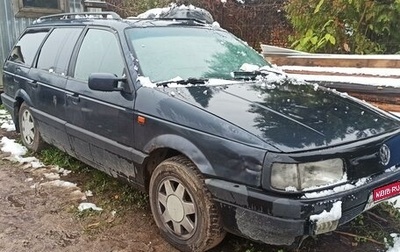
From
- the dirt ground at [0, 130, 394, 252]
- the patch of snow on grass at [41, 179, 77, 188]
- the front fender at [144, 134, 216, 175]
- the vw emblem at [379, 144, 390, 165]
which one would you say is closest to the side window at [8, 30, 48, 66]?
the patch of snow on grass at [41, 179, 77, 188]

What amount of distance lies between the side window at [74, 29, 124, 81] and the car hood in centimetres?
72

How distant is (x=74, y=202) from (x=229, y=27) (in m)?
7.58

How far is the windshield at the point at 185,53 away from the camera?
3.45 meters

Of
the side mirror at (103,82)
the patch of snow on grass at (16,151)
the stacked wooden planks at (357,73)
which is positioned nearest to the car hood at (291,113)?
the side mirror at (103,82)

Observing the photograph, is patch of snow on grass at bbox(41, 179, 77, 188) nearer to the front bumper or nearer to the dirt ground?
the dirt ground

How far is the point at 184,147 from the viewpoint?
2.83 m

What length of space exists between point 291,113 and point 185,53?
1.26m

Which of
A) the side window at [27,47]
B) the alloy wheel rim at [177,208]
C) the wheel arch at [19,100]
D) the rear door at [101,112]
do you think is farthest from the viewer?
the side window at [27,47]

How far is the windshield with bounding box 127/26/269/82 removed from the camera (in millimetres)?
3446

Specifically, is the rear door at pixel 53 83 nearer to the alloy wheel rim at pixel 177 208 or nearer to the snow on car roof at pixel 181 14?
the snow on car roof at pixel 181 14

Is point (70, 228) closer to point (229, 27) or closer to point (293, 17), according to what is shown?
point (293, 17)

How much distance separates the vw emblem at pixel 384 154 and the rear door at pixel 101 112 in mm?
1819

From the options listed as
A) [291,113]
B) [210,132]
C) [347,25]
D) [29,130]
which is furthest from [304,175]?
[347,25]

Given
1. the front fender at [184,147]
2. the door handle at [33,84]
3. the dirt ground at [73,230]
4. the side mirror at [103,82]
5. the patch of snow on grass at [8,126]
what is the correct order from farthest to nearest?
the patch of snow on grass at [8,126] → the door handle at [33,84] → the side mirror at [103,82] → the dirt ground at [73,230] → the front fender at [184,147]
